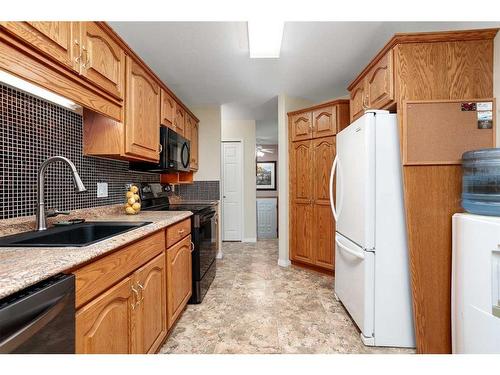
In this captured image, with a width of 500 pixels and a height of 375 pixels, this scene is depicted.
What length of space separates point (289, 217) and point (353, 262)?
150 centimetres

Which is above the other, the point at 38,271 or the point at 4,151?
the point at 4,151

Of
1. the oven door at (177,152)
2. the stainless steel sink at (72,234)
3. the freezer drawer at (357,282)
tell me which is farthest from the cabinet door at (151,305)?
the freezer drawer at (357,282)

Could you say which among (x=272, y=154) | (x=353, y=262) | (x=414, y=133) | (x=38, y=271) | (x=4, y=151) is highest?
(x=272, y=154)

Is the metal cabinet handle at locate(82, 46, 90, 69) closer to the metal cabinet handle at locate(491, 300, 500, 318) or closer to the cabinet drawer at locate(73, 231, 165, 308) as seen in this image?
the cabinet drawer at locate(73, 231, 165, 308)

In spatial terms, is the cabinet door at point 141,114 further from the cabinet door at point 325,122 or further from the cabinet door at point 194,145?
the cabinet door at point 325,122

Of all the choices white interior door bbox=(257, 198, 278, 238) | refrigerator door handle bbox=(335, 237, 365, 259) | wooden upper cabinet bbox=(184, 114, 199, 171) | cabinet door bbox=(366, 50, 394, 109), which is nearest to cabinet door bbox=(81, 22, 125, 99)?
wooden upper cabinet bbox=(184, 114, 199, 171)

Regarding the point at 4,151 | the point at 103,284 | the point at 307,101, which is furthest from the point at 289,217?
the point at 4,151

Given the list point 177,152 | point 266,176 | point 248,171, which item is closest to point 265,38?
point 177,152

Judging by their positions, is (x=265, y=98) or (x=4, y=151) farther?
(x=265, y=98)

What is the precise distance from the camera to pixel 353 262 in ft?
5.95

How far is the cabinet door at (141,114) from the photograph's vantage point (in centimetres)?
169

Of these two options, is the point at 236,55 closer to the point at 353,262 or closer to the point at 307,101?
the point at 307,101

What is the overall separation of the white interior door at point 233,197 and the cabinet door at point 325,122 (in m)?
1.97

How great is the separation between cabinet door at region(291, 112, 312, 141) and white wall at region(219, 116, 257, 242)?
59.6 inches
